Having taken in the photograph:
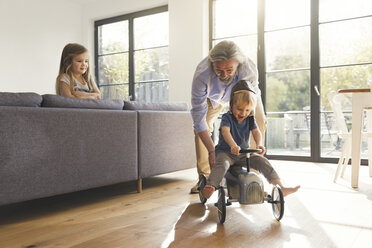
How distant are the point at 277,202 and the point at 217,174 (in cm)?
32

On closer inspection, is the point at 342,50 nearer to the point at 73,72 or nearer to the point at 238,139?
the point at 238,139

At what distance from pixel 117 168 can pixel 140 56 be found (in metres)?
4.01

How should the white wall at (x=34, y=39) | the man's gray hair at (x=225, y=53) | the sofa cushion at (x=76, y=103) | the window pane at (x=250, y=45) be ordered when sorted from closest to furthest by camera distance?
the man's gray hair at (x=225, y=53)
the sofa cushion at (x=76, y=103)
the window pane at (x=250, y=45)
the white wall at (x=34, y=39)

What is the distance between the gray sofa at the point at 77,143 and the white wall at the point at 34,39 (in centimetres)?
386

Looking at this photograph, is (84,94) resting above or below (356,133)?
above

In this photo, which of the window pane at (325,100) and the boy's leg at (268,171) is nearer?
the boy's leg at (268,171)

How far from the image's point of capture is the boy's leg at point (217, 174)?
5.34ft

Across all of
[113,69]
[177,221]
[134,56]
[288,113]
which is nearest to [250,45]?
[288,113]

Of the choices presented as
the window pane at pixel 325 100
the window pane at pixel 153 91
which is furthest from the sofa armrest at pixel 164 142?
the window pane at pixel 153 91

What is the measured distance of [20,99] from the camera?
1730mm

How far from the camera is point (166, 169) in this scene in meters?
2.63

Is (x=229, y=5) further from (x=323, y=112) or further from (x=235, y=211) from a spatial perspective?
(x=235, y=211)

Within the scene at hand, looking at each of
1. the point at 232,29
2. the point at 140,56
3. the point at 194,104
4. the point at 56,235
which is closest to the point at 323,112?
the point at 232,29

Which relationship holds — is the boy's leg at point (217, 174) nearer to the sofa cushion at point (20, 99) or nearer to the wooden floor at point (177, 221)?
the wooden floor at point (177, 221)
